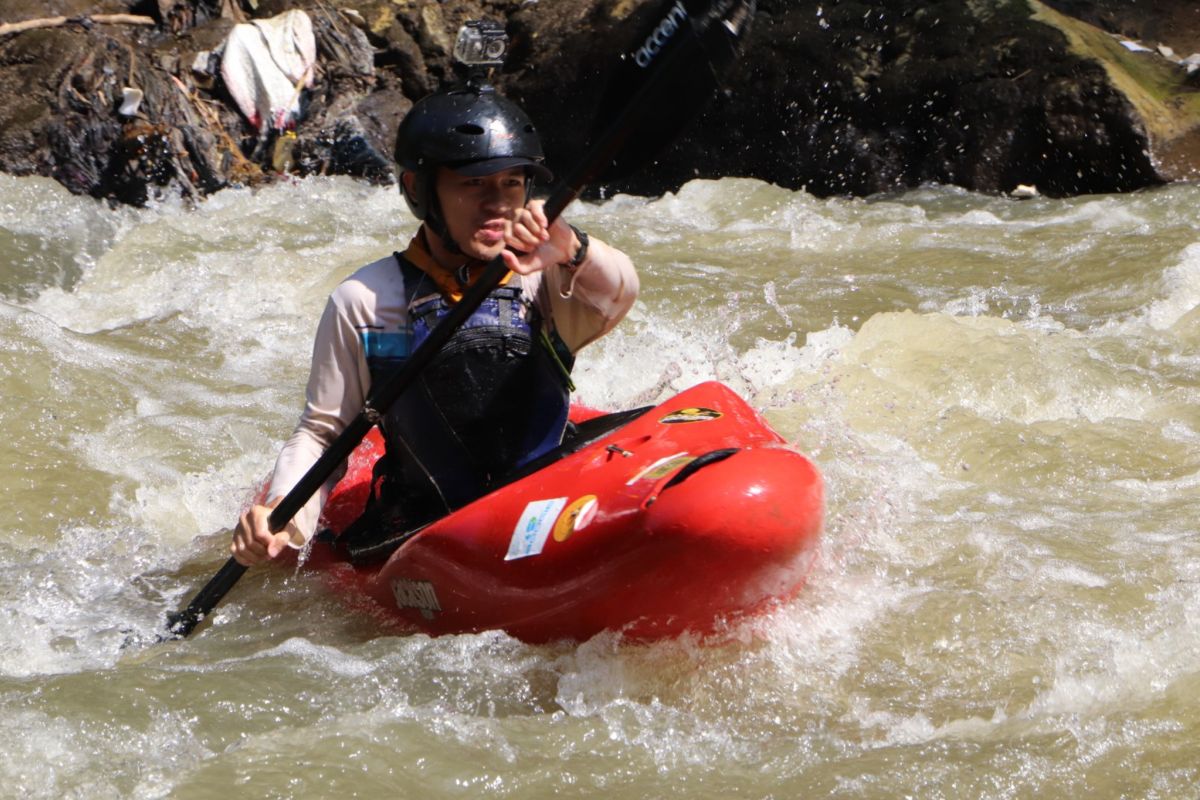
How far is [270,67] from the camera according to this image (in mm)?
9766

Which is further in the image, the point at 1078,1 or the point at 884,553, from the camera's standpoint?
the point at 1078,1

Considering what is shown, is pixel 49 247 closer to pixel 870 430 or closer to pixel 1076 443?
pixel 870 430

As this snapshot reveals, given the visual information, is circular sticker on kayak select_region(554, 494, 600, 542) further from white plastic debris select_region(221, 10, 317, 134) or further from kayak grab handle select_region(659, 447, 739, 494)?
white plastic debris select_region(221, 10, 317, 134)

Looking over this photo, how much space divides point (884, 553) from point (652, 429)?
0.79m

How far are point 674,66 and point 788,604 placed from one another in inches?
44.5

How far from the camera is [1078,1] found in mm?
10773

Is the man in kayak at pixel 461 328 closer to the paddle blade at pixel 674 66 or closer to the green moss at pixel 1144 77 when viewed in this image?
the paddle blade at pixel 674 66

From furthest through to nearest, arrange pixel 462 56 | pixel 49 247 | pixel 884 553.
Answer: pixel 49 247 → pixel 884 553 → pixel 462 56

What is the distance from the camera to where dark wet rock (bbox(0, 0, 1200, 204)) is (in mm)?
8195

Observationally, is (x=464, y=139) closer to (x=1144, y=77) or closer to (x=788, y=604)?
(x=788, y=604)

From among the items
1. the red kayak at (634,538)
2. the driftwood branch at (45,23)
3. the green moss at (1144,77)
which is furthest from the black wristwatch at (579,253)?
the driftwood branch at (45,23)

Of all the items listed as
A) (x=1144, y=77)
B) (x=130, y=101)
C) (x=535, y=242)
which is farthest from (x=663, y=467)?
(x=130, y=101)

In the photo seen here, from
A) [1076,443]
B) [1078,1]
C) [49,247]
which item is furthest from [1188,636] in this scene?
[1078,1]

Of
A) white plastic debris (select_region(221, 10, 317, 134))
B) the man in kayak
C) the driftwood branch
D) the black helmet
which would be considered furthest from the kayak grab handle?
the driftwood branch
